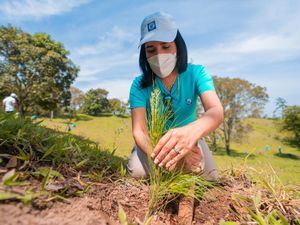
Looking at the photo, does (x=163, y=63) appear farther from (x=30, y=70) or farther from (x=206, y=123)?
(x=30, y=70)

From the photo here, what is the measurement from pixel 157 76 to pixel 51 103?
25.9 meters

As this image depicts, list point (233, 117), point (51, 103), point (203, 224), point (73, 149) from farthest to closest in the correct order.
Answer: point (51, 103) < point (233, 117) < point (73, 149) < point (203, 224)

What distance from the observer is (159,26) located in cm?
212

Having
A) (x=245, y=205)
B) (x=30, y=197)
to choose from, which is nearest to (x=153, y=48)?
(x=245, y=205)

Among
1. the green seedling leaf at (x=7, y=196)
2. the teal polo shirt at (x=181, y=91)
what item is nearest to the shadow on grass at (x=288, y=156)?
the teal polo shirt at (x=181, y=91)

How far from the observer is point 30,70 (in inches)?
915

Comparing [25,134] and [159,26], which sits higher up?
[159,26]

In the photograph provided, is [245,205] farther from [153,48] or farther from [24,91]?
[24,91]

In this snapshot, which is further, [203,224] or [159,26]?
[159,26]

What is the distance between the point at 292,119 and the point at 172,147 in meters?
29.7

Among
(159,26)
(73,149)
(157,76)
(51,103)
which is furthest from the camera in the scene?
(51,103)

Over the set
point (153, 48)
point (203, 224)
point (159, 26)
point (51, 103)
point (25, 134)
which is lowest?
point (203, 224)

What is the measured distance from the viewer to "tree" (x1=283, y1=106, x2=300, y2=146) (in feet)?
88.9

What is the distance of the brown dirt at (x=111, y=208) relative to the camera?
39.4 inches
